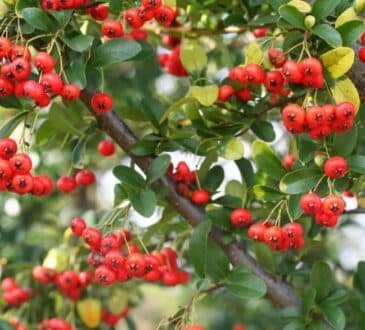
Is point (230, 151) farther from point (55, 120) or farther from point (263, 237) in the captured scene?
point (55, 120)

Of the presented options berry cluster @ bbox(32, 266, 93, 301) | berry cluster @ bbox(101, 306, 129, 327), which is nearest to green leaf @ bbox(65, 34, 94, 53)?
berry cluster @ bbox(32, 266, 93, 301)

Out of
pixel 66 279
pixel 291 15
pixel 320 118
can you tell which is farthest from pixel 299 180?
pixel 66 279

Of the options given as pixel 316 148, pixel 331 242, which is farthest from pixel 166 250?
pixel 331 242

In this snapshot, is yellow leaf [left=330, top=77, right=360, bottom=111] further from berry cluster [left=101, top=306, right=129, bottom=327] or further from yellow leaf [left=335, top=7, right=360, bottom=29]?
berry cluster [left=101, top=306, right=129, bottom=327]

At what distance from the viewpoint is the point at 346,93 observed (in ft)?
6.95

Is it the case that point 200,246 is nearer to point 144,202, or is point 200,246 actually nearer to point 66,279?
point 144,202

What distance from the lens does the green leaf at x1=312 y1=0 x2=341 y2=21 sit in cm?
212

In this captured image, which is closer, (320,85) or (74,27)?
(320,85)

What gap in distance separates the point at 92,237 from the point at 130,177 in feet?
0.71

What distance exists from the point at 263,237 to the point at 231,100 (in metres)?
0.46

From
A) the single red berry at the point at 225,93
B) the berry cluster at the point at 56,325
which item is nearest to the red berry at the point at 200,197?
the single red berry at the point at 225,93

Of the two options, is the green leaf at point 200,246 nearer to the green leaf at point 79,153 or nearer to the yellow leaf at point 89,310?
the green leaf at point 79,153

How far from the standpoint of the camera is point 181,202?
2.57 meters

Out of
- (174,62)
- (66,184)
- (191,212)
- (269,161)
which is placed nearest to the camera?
(269,161)
